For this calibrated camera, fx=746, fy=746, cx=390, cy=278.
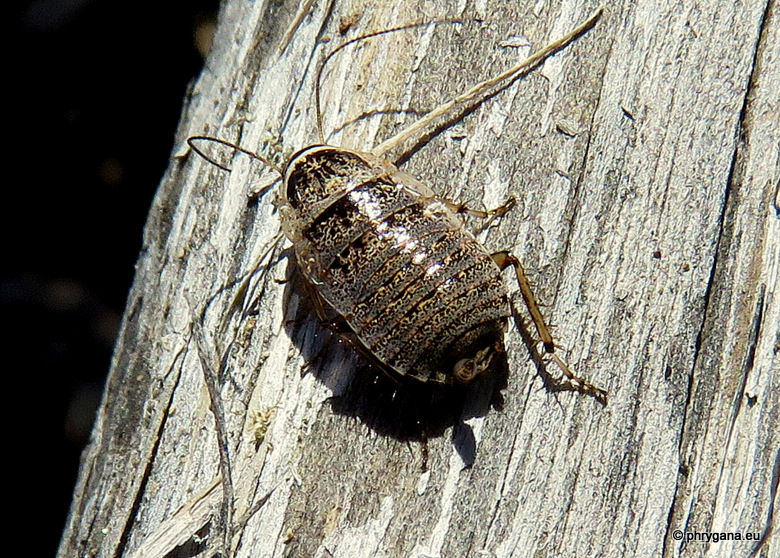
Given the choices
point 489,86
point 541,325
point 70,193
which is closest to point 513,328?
point 541,325

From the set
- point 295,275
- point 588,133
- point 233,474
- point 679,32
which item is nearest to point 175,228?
point 295,275

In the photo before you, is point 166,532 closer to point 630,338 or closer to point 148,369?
point 148,369

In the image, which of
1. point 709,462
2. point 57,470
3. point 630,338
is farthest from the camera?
point 57,470

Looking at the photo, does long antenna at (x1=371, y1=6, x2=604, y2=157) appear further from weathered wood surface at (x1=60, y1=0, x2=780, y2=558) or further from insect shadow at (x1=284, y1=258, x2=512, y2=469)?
insect shadow at (x1=284, y1=258, x2=512, y2=469)

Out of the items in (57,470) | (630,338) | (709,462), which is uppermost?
(57,470)

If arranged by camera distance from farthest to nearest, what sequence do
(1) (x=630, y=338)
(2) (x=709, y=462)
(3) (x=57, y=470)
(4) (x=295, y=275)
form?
(3) (x=57, y=470), (4) (x=295, y=275), (1) (x=630, y=338), (2) (x=709, y=462)

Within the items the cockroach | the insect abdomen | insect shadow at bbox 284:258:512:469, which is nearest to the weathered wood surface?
→ insect shadow at bbox 284:258:512:469

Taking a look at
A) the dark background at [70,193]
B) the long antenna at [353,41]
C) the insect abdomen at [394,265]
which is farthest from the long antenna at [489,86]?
the dark background at [70,193]
